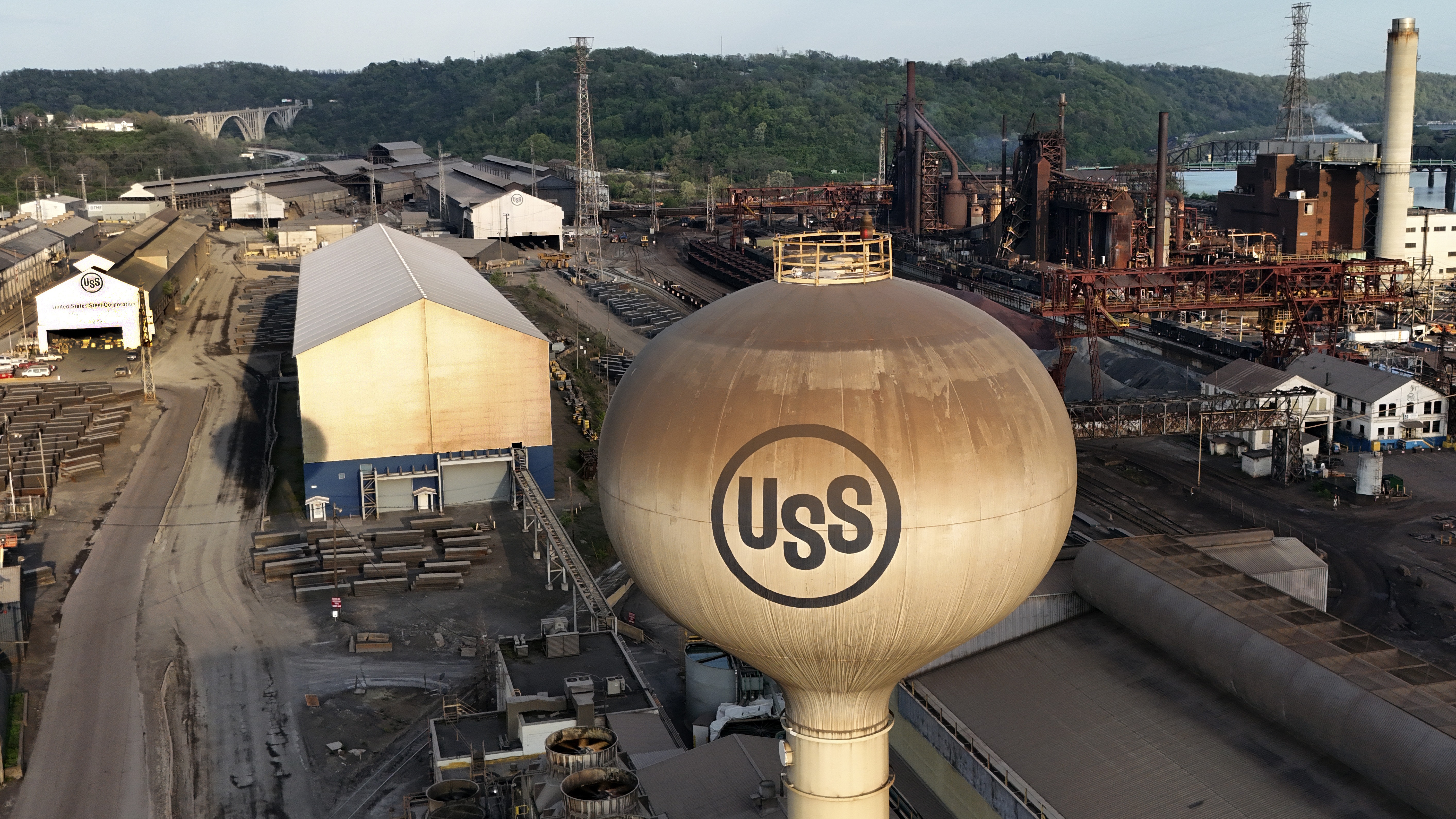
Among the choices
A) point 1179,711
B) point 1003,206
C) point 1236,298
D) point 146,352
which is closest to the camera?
point 1179,711

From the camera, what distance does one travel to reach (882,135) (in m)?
142

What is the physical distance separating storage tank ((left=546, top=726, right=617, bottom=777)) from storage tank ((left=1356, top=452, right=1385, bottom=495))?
32.5 m

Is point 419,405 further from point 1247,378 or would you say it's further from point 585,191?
point 585,191

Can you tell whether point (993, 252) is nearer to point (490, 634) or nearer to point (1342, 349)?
point (1342, 349)

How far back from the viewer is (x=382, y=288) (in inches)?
2030

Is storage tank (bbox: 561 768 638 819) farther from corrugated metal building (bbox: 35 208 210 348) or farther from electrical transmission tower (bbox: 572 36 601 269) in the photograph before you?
electrical transmission tower (bbox: 572 36 601 269)

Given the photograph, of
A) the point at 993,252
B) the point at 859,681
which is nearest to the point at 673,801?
the point at 859,681

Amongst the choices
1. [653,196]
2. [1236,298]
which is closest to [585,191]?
[653,196]

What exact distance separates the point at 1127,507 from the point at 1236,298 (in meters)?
18.4

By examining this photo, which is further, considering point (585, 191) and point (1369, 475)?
point (585, 191)

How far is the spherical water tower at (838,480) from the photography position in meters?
15.3

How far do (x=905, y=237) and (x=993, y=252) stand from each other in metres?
14.1

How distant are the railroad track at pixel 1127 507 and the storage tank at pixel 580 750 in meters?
22.0

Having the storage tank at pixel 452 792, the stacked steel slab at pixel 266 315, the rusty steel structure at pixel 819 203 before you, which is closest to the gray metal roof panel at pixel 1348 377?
the storage tank at pixel 452 792
